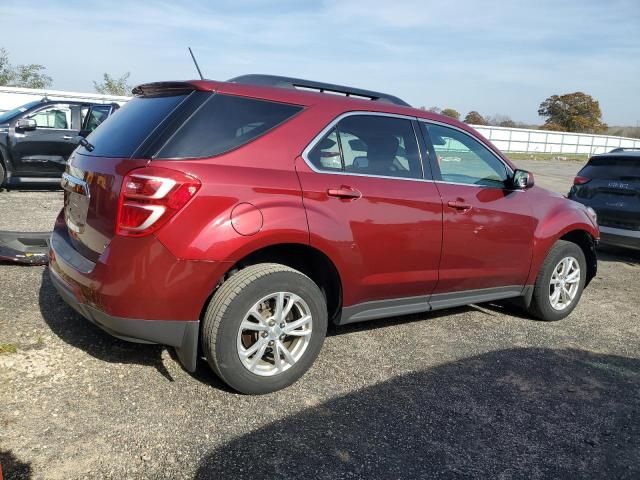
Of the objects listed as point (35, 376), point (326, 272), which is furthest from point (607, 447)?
point (35, 376)

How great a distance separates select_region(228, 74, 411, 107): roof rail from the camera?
3515 mm

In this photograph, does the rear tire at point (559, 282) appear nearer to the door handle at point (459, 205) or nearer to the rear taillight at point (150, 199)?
the door handle at point (459, 205)

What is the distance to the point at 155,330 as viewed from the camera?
2920mm

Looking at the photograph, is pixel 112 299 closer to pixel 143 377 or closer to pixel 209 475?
pixel 143 377

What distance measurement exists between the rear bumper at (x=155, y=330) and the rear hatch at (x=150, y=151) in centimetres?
33

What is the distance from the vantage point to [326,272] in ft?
11.6

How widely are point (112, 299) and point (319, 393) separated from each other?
1334 mm

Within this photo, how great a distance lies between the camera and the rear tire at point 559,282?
4.86 m

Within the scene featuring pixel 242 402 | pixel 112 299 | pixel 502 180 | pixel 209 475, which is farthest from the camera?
pixel 502 180

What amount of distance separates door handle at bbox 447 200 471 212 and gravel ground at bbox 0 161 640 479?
1.06 m

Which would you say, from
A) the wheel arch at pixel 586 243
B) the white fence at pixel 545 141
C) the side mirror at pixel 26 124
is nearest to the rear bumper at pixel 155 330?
the wheel arch at pixel 586 243

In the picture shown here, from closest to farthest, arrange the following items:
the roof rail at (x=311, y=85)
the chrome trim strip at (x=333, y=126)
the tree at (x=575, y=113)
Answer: the chrome trim strip at (x=333, y=126)
the roof rail at (x=311, y=85)
the tree at (x=575, y=113)

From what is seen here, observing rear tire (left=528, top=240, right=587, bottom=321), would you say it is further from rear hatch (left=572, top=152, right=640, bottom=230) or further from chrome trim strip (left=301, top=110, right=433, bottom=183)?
rear hatch (left=572, top=152, right=640, bottom=230)

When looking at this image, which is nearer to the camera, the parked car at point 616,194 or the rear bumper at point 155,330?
the rear bumper at point 155,330
